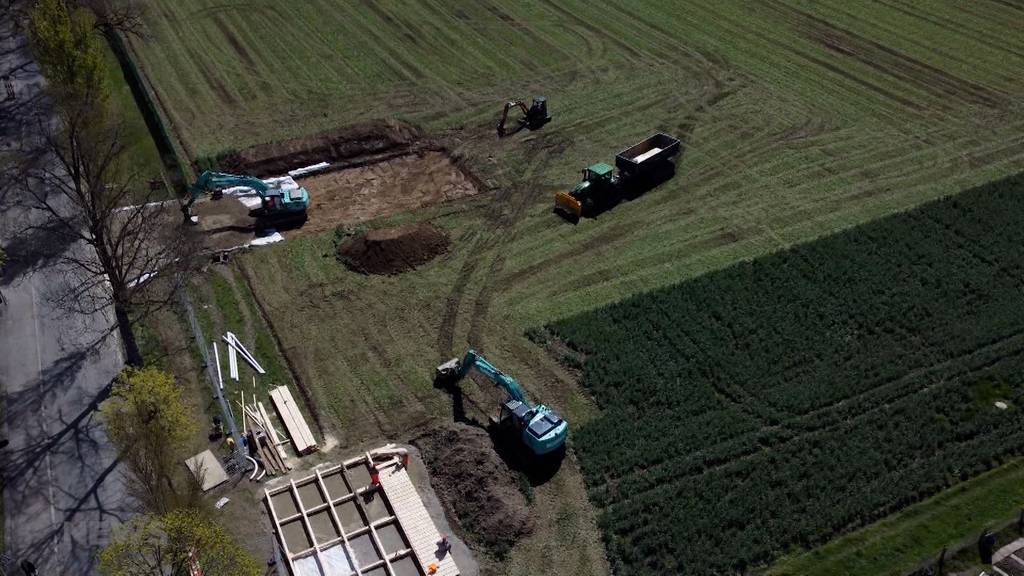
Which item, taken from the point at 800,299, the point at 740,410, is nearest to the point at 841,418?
the point at 740,410

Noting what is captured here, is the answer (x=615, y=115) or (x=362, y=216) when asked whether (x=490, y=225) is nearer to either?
(x=362, y=216)

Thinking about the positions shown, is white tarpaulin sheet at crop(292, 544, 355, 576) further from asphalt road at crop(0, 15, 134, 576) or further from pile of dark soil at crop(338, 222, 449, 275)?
pile of dark soil at crop(338, 222, 449, 275)

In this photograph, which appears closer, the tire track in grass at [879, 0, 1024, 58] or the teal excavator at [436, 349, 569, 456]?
the teal excavator at [436, 349, 569, 456]

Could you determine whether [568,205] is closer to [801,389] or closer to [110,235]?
[801,389]

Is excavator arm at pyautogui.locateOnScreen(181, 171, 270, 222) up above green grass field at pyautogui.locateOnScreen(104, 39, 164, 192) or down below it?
above

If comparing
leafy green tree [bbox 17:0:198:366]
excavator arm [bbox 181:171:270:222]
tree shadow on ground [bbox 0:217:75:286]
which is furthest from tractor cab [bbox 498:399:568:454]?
tree shadow on ground [bbox 0:217:75:286]

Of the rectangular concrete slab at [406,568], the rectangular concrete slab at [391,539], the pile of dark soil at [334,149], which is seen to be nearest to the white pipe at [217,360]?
the rectangular concrete slab at [391,539]
